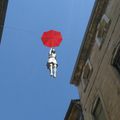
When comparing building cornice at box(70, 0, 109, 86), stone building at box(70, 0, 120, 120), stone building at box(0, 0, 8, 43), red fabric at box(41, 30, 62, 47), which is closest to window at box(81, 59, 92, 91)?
stone building at box(70, 0, 120, 120)

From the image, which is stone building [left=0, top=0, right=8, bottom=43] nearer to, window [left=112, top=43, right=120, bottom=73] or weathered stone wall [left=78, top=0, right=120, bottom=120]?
weathered stone wall [left=78, top=0, right=120, bottom=120]

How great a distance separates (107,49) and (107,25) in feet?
4.60

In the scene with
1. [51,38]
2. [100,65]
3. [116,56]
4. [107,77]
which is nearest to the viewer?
[116,56]

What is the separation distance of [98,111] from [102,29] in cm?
436

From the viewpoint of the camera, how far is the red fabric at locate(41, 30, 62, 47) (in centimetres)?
1466

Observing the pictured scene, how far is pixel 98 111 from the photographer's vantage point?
1489cm

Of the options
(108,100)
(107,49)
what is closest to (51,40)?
(107,49)

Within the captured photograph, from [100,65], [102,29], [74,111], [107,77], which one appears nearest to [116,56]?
[107,77]

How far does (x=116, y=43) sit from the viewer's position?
13.7m

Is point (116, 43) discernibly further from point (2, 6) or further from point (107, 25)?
point (2, 6)

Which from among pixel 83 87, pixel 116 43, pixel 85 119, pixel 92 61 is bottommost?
pixel 85 119

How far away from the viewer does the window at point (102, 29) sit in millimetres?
15962

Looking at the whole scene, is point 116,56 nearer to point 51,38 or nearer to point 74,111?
point 51,38

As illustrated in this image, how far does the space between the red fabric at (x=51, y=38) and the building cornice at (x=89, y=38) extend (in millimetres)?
3505
